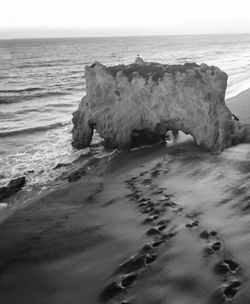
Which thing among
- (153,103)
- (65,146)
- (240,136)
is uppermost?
(153,103)

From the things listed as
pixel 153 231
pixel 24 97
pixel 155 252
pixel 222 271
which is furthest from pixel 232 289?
pixel 24 97

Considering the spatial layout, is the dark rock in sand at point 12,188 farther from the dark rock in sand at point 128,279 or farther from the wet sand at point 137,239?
the dark rock in sand at point 128,279

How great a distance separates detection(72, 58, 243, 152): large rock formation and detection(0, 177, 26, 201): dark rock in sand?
226 inches

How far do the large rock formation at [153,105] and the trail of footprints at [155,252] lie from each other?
5.68 metres

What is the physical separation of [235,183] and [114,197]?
4.53 meters

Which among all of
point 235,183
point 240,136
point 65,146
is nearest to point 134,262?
point 235,183

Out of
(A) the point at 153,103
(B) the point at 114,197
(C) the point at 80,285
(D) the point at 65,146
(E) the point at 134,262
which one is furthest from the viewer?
(D) the point at 65,146

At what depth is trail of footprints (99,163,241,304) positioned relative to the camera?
7.47 metres

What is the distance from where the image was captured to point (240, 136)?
17.3m

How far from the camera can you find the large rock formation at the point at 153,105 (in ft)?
56.1

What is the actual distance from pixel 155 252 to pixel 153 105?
1083 cm

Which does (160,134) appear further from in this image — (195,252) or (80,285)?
(80,285)

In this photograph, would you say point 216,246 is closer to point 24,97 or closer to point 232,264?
point 232,264

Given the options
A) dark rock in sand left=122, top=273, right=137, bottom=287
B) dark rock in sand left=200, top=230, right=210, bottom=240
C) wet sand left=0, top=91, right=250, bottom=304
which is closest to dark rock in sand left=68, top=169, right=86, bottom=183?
wet sand left=0, top=91, right=250, bottom=304
